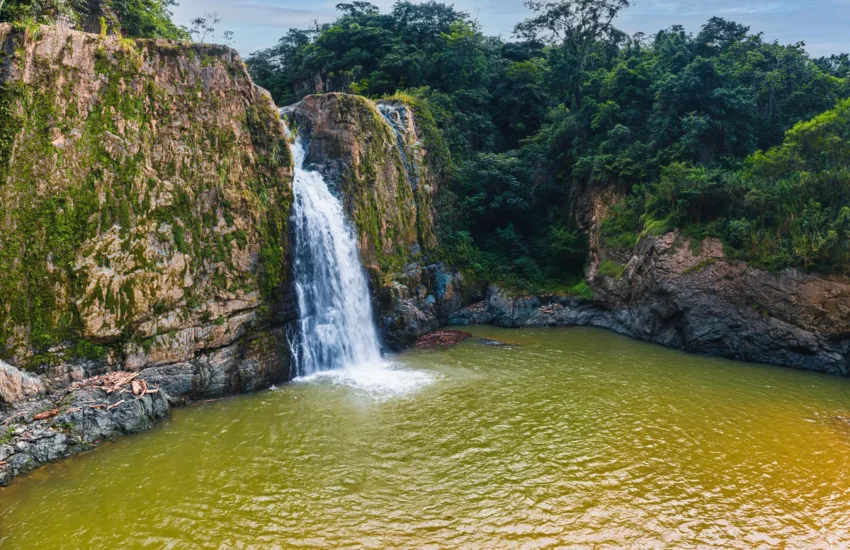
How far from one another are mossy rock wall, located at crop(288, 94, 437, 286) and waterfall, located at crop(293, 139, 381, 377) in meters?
0.80

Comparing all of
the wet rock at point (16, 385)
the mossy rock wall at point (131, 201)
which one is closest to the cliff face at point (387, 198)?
the mossy rock wall at point (131, 201)

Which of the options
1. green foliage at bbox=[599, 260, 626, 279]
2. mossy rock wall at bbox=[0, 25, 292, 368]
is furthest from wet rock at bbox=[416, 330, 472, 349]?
green foliage at bbox=[599, 260, 626, 279]

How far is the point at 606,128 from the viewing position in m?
26.4

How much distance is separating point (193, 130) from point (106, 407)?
305 inches

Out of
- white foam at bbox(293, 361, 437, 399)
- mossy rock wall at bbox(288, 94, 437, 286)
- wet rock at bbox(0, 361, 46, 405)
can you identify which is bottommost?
white foam at bbox(293, 361, 437, 399)

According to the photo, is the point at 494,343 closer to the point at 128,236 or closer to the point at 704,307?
the point at 704,307

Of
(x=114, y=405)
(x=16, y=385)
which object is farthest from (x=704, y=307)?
(x=16, y=385)

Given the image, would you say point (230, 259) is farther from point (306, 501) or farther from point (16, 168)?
point (306, 501)

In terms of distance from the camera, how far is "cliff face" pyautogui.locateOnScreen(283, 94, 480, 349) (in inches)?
781

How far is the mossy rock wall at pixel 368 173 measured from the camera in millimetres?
19859

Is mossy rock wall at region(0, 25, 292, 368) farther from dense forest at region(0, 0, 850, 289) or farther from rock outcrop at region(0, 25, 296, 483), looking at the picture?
dense forest at region(0, 0, 850, 289)

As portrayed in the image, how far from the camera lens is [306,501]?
9281 mm

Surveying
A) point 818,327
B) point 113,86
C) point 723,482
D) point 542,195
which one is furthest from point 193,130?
point 818,327

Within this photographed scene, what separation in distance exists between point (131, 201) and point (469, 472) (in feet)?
34.9
